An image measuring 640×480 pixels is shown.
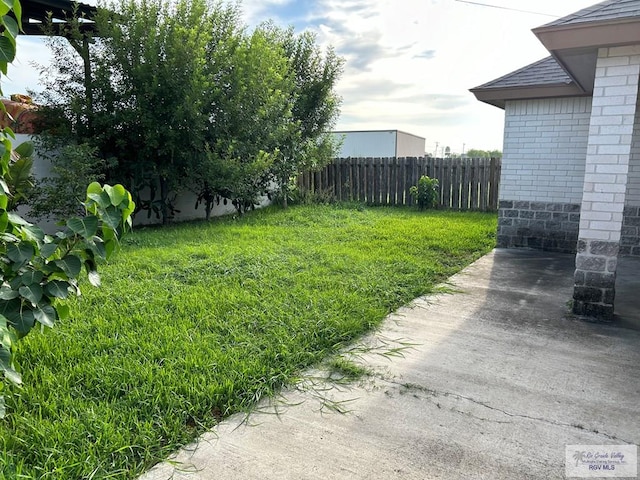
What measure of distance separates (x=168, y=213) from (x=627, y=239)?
752 cm

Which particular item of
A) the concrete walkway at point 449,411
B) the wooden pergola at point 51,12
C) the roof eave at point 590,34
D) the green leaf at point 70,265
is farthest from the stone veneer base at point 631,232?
the wooden pergola at point 51,12

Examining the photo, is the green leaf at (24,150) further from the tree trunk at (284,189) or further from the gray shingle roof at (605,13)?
the tree trunk at (284,189)

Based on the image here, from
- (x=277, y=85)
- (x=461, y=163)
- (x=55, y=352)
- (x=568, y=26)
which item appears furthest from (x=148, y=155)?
(x=461, y=163)

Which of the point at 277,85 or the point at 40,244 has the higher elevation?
the point at 277,85

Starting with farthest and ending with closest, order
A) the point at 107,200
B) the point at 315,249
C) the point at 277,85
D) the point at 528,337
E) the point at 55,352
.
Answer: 1. the point at 277,85
2. the point at 315,249
3. the point at 528,337
4. the point at 55,352
5. the point at 107,200

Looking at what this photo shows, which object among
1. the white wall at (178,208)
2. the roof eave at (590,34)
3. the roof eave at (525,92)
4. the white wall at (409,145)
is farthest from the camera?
the white wall at (409,145)

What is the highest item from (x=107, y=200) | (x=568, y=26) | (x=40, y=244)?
(x=568, y=26)

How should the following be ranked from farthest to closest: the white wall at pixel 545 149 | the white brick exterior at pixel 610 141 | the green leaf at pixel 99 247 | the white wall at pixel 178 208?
the white wall at pixel 178 208 < the white wall at pixel 545 149 < the white brick exterior at pixel 610 141 < the green leaf at pixel 99 247

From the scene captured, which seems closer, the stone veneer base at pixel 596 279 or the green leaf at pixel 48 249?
the green leaf at pixel 48 249

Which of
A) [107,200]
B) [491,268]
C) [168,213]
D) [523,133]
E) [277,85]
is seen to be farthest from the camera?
[277,85]

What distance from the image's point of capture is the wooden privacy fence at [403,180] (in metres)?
10.5

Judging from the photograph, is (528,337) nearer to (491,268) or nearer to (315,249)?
(491,268)

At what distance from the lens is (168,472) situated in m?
Result: 1.81

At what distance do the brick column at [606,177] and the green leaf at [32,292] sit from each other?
3871 millimetres
